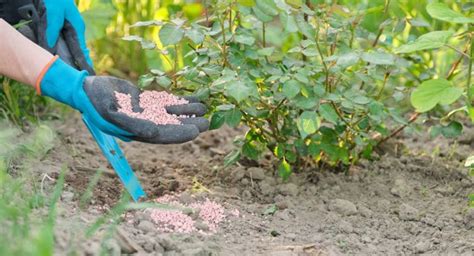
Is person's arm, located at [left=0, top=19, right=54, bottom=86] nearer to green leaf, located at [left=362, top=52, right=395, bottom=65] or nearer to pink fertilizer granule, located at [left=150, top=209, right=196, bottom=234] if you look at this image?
pink fertilizer granule, located at [left=150, top=209, right=196, bottom=234]

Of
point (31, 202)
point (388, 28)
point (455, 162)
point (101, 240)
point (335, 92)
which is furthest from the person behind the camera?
point (455, 162)

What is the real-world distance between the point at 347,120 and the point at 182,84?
46 cm

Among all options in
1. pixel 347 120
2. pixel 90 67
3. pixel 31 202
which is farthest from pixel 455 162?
pixel 31 202

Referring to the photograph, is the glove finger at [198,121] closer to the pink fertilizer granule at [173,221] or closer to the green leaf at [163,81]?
the green leaf at [163,81]

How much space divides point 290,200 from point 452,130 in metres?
0.49

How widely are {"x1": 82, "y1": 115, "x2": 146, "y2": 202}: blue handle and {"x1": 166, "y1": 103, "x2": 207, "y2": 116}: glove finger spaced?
21 cm

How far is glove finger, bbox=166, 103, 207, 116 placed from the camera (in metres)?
2.01

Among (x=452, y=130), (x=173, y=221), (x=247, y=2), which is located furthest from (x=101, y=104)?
(x=452, y=130)

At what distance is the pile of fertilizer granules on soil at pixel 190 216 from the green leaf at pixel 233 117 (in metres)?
0.22

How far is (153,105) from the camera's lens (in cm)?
204

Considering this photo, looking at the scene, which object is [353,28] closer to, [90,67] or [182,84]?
[182,84]

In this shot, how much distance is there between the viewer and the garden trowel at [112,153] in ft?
6.82

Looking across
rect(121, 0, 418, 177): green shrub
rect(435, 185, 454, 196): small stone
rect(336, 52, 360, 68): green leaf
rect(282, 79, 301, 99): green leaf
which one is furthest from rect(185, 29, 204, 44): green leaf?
rect(435, 185, 454, 196): small stone

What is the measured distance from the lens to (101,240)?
5.32 ft
